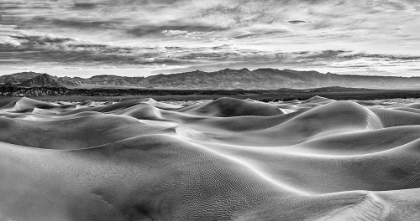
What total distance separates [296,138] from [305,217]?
3817 mm

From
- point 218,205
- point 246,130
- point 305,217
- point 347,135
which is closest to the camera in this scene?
point 305,217

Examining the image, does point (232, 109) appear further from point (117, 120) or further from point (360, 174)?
point (360, 174)

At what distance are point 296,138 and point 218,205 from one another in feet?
11.3

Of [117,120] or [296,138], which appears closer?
[296,138]

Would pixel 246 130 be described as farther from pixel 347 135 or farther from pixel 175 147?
pixel 175 147

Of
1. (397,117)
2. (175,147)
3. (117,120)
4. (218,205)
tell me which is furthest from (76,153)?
(397,117)

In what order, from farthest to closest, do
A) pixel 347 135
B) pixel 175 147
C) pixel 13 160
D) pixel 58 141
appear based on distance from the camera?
pixel 58 141
pixel 347 135
pixel 175 147
pixel 13 160

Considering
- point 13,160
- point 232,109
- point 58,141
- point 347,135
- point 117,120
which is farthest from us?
point 232,109

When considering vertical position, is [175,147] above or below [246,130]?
above

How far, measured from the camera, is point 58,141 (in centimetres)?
532

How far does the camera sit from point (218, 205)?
225 cm

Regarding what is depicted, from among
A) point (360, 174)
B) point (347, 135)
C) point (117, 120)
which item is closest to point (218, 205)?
point (360, 174)

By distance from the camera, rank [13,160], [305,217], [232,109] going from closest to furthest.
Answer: [305,217] < [13,160] < [232,109]

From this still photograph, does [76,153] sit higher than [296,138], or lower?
higher
